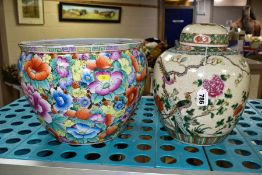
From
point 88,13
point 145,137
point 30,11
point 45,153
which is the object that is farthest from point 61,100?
point 88,13

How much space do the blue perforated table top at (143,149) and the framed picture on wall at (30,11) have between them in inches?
87.3

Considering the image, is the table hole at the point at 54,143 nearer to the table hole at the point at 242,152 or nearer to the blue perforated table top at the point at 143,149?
the blue perforated table top at the point at 143,149

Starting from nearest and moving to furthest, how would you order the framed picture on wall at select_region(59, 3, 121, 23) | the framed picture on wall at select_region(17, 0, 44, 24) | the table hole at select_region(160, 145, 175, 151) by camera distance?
the table hole at select_region(160, 145, 175, 151), the framed picture on wall at select_region(17, 0, 44, 24), the framed picture on wall at select_region(59, 3, 121, 23)

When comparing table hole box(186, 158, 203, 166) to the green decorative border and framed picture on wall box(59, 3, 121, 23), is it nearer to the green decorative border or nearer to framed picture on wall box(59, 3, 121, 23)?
the green decorative border

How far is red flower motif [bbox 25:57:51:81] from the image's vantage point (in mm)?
561

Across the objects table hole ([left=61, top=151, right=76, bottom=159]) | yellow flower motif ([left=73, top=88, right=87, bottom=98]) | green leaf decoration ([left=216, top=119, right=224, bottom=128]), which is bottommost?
table hole ([left=61, top=151, right=76, bottom=159])

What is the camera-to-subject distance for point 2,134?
0.72m

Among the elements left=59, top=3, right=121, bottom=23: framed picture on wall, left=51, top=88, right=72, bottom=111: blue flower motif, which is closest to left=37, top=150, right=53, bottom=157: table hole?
left=51, top=88, right=72, bottom=111: blue flower motif

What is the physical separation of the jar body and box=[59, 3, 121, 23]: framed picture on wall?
2.83 m

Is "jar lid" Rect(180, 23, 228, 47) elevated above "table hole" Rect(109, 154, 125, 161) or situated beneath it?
elevated above

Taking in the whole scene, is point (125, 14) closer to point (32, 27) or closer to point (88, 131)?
point (32, 27)

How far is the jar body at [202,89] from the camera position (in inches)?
23.6

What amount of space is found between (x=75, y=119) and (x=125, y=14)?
3.72 metres

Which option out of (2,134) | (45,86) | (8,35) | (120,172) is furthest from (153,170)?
(8,35)
